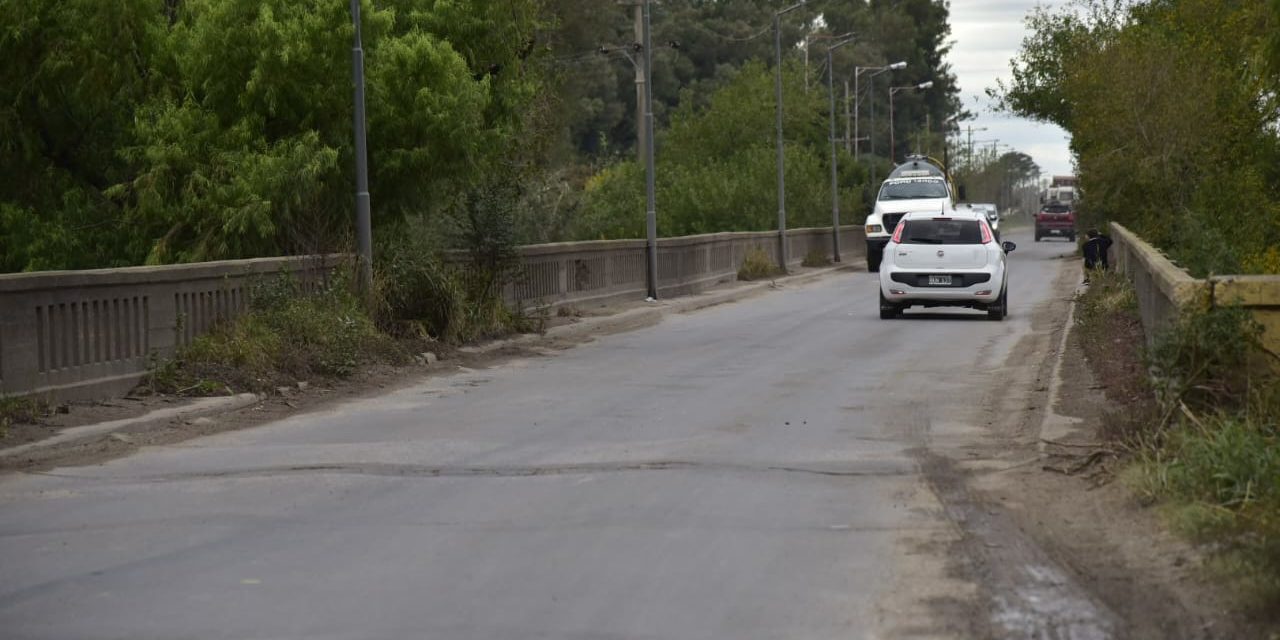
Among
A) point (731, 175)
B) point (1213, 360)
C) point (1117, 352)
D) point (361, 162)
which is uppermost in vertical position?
point (731, 175)

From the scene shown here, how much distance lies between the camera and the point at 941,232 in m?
27.2

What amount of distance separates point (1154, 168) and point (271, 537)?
37.8 m

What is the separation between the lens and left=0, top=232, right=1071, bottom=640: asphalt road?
23.2ft

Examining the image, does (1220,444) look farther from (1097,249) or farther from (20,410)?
(1097,249)

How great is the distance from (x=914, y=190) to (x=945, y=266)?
22845mm

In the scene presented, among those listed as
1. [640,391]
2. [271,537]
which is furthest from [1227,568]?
[640,391]

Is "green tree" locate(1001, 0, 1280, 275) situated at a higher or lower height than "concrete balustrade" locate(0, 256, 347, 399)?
higher

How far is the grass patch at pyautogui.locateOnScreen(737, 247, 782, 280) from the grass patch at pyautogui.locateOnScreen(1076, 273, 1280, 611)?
30539mm

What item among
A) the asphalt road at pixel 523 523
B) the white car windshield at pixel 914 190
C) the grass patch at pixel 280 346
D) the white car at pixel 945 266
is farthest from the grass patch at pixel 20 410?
the white car windshield at pixel 914 190

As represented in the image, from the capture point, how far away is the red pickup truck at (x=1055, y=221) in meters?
82.4

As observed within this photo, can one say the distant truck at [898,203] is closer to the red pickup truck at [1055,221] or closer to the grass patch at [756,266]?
the grass patch at [756,266]

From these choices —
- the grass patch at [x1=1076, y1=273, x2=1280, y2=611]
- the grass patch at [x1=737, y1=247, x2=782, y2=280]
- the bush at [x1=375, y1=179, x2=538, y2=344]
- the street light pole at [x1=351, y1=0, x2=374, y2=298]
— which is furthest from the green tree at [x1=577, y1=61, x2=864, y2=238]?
the grass patch at [x1=1076, y1=273, x2=1280, y2=611]

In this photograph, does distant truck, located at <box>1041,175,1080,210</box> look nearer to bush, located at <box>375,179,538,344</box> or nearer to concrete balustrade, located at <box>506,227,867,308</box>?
concrete balustrade, located at <box>506,227,867,308</box>

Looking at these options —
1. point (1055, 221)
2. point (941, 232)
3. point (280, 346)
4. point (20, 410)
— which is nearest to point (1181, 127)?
point (941, 232)
